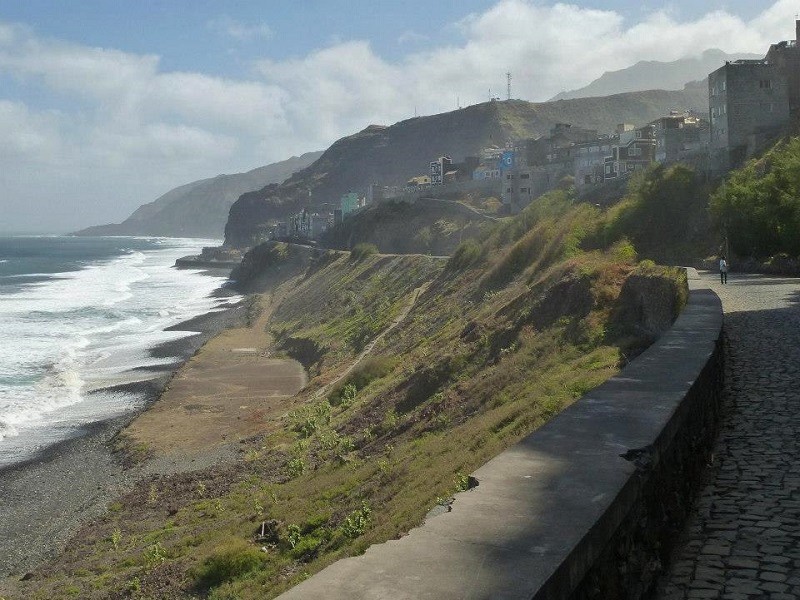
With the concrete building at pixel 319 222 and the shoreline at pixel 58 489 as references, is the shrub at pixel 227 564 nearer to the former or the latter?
the shoreline at pixel 58 489

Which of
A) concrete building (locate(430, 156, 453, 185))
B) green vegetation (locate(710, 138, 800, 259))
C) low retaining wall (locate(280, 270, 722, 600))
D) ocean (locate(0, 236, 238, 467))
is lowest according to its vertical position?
ocean (locate(0, 236, 238, 467))

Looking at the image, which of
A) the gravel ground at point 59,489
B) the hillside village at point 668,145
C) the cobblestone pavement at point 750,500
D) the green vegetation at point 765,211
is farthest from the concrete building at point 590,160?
the cobblestone pavement at point 750,500

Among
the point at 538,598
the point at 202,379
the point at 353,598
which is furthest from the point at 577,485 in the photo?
the point at 202,379

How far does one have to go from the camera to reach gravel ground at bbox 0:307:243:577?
65.4ft

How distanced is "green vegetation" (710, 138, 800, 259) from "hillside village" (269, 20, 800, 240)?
12.9 metres

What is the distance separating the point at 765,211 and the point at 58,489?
26884 mm

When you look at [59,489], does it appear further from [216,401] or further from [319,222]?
[319,222]

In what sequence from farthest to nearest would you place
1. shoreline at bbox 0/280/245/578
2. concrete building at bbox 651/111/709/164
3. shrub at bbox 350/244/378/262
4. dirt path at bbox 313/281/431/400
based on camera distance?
shrub at bbox 350/244/378/262, concrete building at bbox 651/111/709/164, dirt path at bbox 313/281/431/400, shoreline at bbox 0/280/245/578

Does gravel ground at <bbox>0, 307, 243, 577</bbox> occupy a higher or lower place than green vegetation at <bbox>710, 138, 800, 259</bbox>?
lower

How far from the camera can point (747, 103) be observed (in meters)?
54.7

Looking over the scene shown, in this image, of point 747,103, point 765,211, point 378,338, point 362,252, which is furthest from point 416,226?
point 765,211

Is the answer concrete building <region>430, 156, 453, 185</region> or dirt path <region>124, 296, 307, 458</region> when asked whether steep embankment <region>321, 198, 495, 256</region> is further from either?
dirt path <region>124, 296, 307, 458</region>

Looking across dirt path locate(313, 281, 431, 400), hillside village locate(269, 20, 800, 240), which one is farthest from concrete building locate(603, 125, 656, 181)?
dirt path locate(313, 281, 431, 400)

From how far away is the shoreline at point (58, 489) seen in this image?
19.8m
